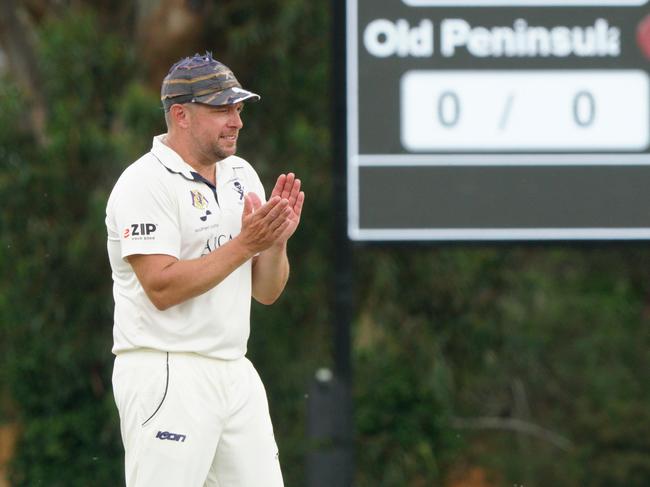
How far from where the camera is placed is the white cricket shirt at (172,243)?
3.53 meters

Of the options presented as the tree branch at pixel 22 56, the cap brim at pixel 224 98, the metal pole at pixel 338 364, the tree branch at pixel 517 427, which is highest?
the tree branch at pixel 22 56

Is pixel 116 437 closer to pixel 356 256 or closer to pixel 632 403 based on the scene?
pixel 356 256

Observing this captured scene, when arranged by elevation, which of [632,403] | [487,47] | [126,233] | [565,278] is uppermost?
[487,47]

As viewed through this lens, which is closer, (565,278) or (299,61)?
(299,61)

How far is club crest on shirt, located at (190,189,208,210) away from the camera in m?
3.59

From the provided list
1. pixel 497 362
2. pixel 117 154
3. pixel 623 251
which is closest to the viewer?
pixel 117 154

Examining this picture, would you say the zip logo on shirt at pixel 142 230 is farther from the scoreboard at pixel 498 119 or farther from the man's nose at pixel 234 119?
the scoreboard at pixel 498 119

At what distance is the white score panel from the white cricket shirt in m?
2.49

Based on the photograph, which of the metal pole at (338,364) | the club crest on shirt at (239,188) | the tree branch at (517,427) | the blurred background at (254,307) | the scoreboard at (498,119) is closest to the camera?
the club crest on shirt at (239,188)

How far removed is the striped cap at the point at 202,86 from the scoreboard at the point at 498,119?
2265mm

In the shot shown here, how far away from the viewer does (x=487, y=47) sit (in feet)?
20.0

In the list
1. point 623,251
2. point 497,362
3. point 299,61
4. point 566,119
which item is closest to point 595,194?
point 566,119

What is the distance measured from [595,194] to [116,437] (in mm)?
3812

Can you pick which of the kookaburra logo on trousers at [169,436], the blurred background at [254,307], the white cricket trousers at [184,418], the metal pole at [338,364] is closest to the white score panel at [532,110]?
the metal pole at [338,364]
